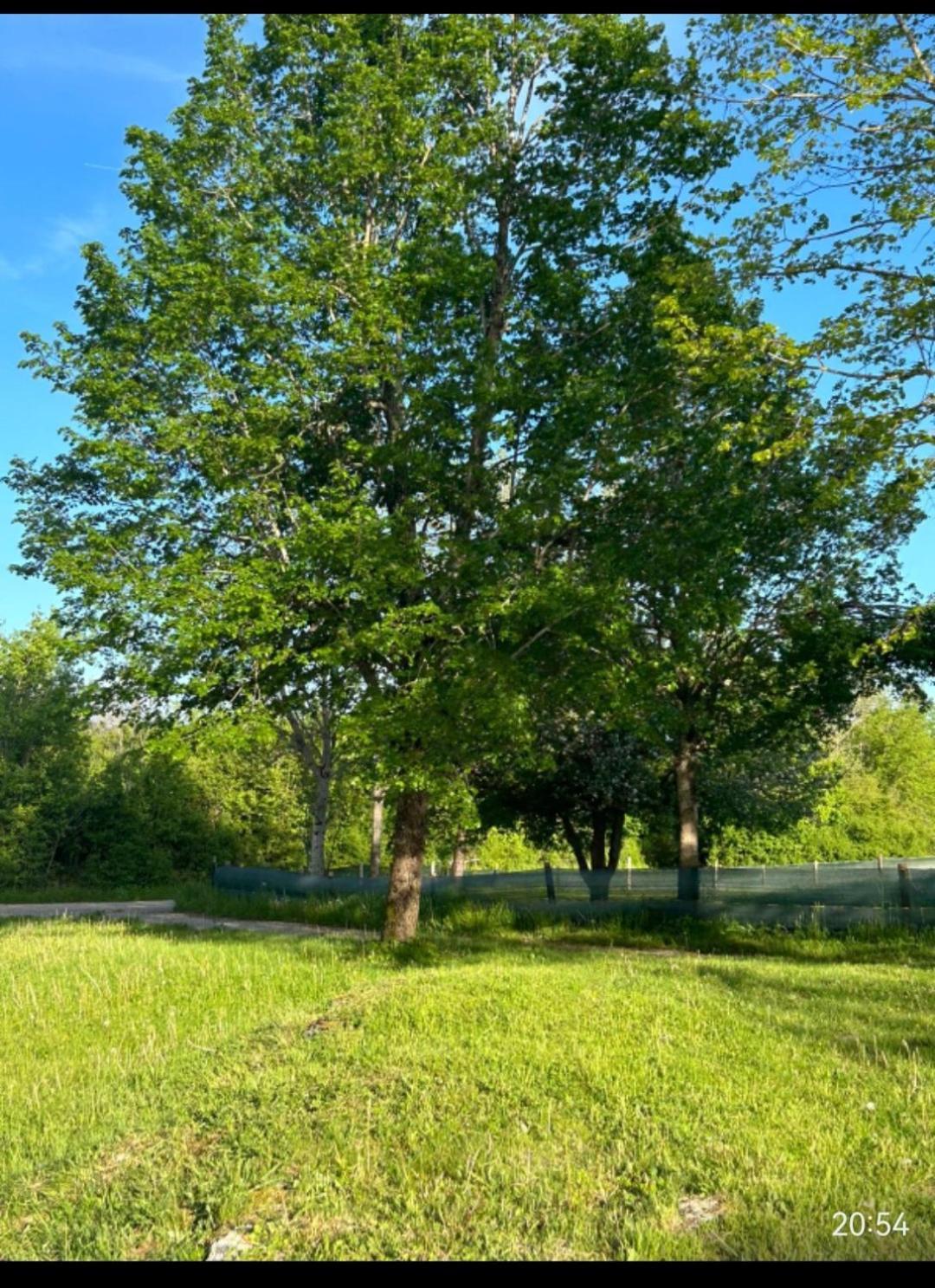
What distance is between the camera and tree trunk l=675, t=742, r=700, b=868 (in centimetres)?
2073

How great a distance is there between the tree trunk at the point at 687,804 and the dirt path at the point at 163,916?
6968 millimetres

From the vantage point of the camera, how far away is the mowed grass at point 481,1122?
4211mm

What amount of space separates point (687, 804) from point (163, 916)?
12329mm

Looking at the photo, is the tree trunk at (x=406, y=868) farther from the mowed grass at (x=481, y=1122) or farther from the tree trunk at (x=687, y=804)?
the tree trunk at (x=687, y=804)

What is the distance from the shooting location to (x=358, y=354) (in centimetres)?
1291

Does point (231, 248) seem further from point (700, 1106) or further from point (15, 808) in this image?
point (15, 808)

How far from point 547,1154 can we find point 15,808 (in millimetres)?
33688

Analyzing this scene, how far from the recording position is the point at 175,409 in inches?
561

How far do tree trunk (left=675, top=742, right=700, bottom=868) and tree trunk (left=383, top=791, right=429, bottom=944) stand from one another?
743cm

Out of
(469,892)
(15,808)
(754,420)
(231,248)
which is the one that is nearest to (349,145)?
(231,248)

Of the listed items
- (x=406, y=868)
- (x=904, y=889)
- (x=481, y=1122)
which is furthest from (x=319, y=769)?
(x=481, y=1122)

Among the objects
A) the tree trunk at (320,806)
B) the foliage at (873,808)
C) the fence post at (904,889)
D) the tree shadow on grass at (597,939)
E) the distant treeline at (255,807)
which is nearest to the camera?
the tree shadow on grass at (597,939)

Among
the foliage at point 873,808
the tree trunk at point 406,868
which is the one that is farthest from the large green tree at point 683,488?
the foliage at point 873,808

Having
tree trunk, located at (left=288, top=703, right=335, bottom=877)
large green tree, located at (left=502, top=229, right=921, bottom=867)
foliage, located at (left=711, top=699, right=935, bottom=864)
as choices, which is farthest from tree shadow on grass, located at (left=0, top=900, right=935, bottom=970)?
foliage, located at (left=711, top=699, right=935, bottom=864)
